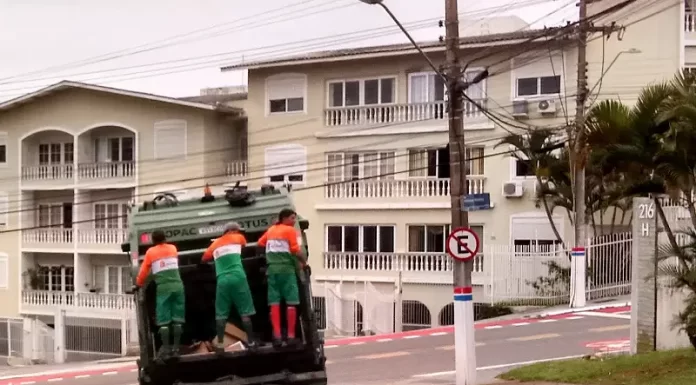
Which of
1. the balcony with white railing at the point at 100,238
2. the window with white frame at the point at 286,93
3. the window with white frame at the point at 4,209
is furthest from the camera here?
the window with white frame at the point at 4,209

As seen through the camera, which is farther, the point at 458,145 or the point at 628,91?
the point at 628,91

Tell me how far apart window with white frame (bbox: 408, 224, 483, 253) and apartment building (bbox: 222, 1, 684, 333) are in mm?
45

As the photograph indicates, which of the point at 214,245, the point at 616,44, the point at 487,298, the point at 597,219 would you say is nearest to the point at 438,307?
the point at 487,298

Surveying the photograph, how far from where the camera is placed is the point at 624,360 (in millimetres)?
14023

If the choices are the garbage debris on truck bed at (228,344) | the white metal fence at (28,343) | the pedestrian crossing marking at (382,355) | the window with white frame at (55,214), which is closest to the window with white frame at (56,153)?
the window with white frame at (55,214)

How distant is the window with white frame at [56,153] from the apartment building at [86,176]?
39 mm

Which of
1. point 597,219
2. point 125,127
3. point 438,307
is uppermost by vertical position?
point 125,127

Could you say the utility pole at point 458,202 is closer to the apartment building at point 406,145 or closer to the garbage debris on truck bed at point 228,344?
the garbage debris on truck bed at point 228,344

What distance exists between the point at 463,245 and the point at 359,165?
731 inches

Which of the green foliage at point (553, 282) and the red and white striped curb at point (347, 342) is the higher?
the green foliage at point (553, 282)

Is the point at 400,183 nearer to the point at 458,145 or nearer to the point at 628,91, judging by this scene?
the point at 628,91

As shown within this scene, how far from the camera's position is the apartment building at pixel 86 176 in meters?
35.8

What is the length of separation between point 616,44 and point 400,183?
7.78m

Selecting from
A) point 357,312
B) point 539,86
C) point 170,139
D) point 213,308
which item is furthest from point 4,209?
point 213,308
